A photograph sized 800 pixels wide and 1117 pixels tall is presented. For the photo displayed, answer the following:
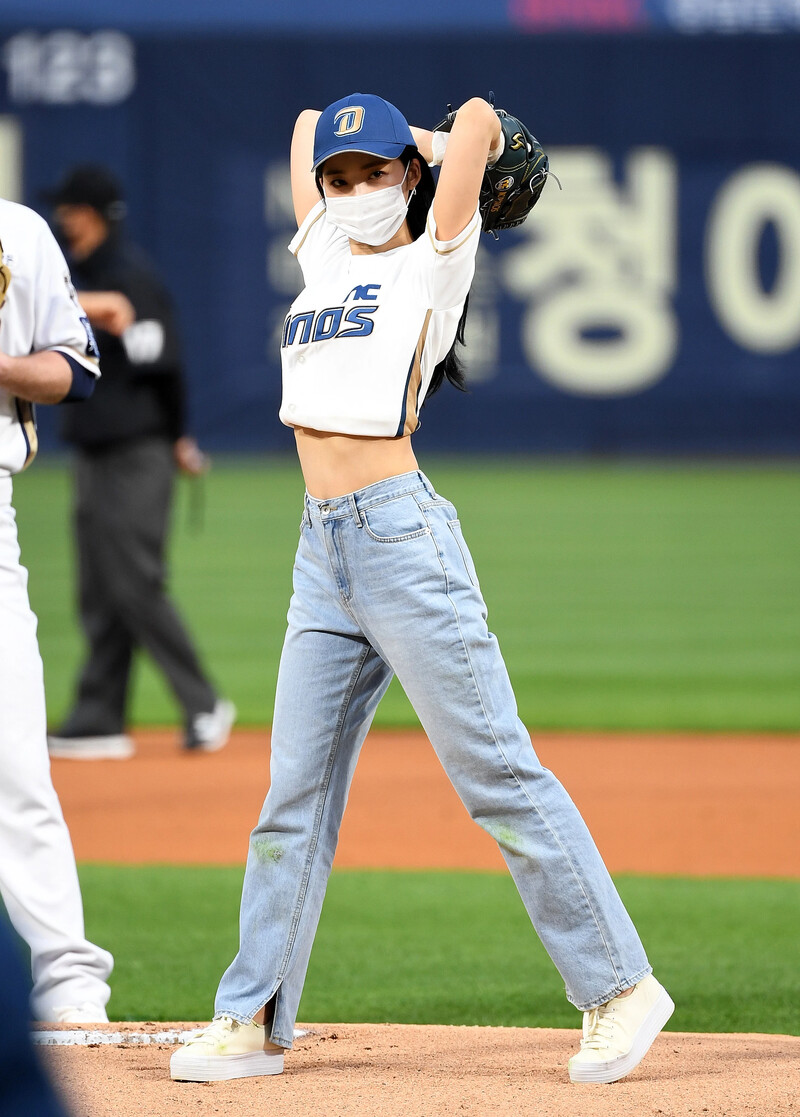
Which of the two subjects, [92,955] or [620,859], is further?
[620,859]

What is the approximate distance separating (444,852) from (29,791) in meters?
2.87

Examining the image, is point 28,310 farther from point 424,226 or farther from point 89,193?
point 89,193

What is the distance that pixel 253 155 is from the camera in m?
26.0

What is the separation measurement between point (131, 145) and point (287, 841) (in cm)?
2371

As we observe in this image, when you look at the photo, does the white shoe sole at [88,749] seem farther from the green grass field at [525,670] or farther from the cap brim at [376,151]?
the cap brim at [376,151]

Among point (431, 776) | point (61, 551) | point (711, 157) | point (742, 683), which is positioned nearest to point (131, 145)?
point (711, 157)

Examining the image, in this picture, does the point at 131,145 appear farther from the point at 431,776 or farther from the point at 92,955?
the point at 92,955

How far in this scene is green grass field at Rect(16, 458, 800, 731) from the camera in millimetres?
9906

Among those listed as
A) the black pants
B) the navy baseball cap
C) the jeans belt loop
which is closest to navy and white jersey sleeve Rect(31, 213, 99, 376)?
the navy baseball cap

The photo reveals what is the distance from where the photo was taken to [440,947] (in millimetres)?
5008

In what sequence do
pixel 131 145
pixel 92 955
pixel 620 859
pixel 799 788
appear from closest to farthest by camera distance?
pixel 92 955 → pixel 620 859 → pixel 799 788 → pixel 131 145

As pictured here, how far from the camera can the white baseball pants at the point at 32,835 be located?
3.68 m

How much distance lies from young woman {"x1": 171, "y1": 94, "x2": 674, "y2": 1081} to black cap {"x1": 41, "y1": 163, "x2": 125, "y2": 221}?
423cm

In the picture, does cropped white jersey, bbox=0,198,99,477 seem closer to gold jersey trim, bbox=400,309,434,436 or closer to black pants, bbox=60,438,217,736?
gold jersey trim, bbox=400,309,434,436
